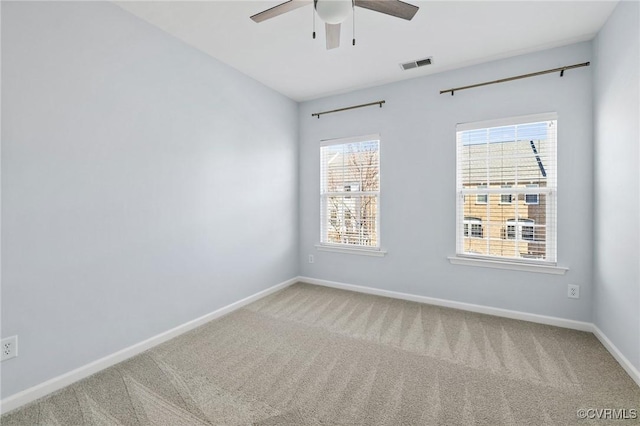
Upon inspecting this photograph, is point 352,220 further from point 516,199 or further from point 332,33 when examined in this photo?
point 332,33

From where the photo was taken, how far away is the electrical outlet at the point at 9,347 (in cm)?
169

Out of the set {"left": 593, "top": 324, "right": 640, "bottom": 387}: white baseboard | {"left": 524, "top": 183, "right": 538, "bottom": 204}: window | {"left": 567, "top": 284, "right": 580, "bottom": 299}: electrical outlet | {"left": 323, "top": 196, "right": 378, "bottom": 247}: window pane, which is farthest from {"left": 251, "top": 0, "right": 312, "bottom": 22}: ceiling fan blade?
{"left": 567, "top": 284, "right": 580, "bottom": 299}: electrical outlet

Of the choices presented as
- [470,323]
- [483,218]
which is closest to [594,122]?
[483,218]

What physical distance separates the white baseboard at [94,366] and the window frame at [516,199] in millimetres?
2784

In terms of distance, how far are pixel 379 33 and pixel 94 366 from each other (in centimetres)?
357

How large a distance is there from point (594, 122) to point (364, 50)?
225 centimetres

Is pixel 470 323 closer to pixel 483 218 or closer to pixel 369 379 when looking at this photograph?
pixel 483 218

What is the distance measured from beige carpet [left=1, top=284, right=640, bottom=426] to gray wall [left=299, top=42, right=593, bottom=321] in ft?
1.48

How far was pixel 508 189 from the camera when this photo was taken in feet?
9.81

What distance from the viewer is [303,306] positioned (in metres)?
3.38

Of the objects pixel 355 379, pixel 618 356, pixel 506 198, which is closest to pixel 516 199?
pixel 506 198

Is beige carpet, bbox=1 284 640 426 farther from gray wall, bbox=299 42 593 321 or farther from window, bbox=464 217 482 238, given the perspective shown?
window, bbox=464 217 482 238

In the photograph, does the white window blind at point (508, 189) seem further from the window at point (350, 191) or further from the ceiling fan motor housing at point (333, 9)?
the ceiling fan motor housing at point (333, 9)

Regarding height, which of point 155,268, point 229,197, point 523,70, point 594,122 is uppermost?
point 523,70
